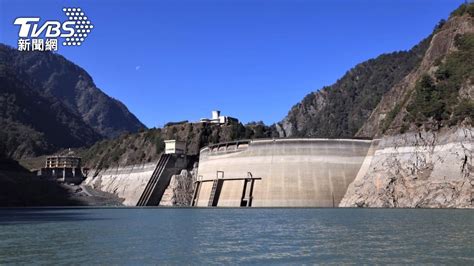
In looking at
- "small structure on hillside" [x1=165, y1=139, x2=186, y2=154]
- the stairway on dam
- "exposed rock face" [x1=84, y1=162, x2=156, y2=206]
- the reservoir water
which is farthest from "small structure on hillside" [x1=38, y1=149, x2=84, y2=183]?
the reservoir water

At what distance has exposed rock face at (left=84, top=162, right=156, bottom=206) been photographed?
109688mm

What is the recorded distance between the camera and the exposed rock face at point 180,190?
102 metres

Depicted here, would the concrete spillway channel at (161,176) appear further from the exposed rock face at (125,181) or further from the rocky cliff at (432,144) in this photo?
the rocky cliff at (432,144)

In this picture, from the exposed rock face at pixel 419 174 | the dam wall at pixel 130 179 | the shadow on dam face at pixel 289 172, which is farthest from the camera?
the dam wall at pixel 130 179

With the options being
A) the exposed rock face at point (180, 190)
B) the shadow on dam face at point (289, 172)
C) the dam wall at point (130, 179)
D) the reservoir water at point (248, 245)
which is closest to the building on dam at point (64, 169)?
the dam wall at point (130, 179)

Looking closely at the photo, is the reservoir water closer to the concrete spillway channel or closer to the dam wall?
the concrete spillway channel

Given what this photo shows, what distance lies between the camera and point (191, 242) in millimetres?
29531

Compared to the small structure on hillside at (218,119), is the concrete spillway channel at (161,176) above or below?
below

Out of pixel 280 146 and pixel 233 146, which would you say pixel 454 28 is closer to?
pixel 280 146

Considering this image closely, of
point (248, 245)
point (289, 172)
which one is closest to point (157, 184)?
point (289, 172)

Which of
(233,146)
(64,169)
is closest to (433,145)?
(233,146)

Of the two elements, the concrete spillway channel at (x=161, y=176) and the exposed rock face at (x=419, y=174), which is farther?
the concrete spillway channel at (x=161, y=176)

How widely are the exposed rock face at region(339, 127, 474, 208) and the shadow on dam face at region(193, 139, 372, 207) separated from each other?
284 centimetres

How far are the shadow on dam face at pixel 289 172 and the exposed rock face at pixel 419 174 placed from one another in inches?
112
